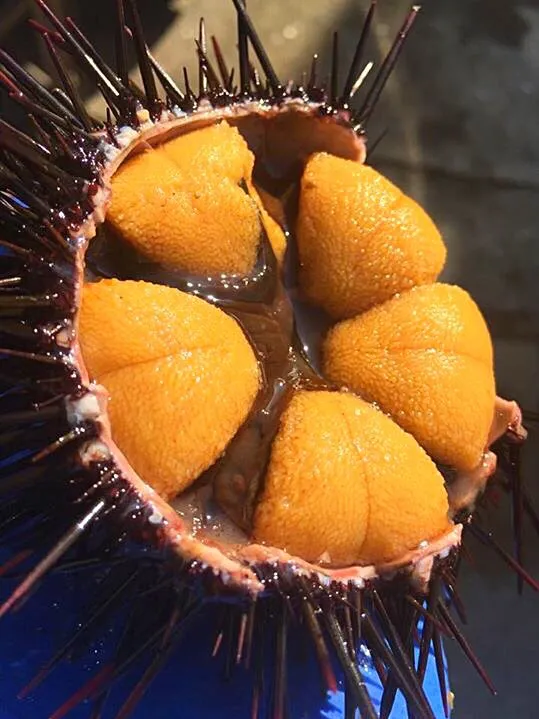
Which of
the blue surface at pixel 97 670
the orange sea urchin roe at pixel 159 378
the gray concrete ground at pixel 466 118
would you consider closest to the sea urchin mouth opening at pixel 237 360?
the orange sea urchin roe at pixel 159 378

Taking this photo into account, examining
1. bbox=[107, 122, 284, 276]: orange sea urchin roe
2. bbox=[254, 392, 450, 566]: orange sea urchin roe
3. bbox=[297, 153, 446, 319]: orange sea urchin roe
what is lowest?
bbox=[254, 392, 450, 566]: orange sea urchin roe

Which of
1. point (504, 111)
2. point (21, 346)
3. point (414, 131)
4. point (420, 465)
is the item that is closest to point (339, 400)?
point (420, 465)

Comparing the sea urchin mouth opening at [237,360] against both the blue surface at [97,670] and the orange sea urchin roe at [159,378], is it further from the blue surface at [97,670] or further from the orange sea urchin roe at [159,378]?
the blue surface at [97,670]

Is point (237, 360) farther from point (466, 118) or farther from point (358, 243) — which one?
point (466, 118)

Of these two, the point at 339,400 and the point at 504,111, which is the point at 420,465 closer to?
the point at 339,400

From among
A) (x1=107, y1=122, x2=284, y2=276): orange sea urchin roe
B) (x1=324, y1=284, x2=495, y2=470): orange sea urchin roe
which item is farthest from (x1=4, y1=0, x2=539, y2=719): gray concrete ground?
(x1=107, y1=122, x2=284, y2=276): orange sea urchin roe

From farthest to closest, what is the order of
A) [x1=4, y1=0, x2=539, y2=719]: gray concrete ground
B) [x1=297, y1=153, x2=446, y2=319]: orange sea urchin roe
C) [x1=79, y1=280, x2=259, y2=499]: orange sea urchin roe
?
1. [x1=4, y1=0, x2=539, y2=719]: gray concrete ground
2. [x1=297, y1=153, x2=446, y2=319]: orange sea urchin roe
3. [x1=79, y1=280, x2=259, y2=499]: orange sea urchin roe

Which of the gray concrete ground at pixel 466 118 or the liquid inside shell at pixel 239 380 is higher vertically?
the liquid inside shell at pixel 239 380

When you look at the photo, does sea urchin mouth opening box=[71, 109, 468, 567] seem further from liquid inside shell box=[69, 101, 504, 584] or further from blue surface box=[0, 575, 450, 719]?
blue surface box=[0, 575, 450, 719]
